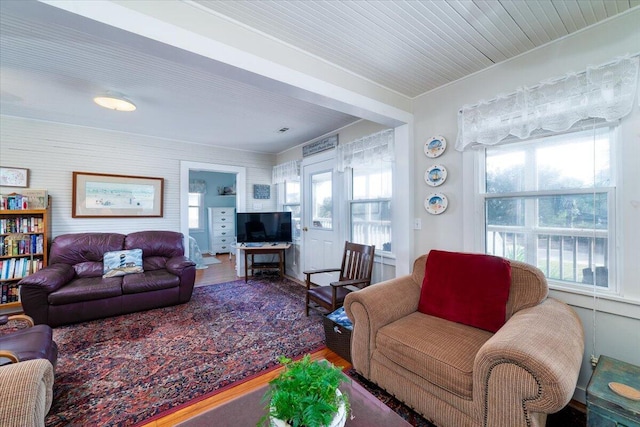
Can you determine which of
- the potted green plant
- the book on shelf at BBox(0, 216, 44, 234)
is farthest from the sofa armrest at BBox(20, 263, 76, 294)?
the potted green plant

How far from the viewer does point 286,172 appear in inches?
188

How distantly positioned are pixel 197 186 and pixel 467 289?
712 centimetres

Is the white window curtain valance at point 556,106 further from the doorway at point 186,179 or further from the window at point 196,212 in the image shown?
the window at point 196,212

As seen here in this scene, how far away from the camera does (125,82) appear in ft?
7.76

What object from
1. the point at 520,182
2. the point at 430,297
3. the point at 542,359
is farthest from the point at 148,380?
the point at 520,182

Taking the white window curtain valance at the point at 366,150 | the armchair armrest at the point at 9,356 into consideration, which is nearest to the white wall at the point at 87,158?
the white window curtain valance at the point at 366,150

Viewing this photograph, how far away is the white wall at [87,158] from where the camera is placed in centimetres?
329

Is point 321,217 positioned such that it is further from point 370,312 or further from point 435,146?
point 370,312

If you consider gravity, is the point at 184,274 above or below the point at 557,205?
below

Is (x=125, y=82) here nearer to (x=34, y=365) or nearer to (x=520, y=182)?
(x=34, y=365)

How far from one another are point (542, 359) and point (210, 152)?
487cm

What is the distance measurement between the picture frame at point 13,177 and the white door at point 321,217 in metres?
3.67

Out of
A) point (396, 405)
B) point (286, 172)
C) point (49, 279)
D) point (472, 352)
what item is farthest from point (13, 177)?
point (472, 352)

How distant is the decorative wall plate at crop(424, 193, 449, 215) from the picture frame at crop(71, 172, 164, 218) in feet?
13.2
